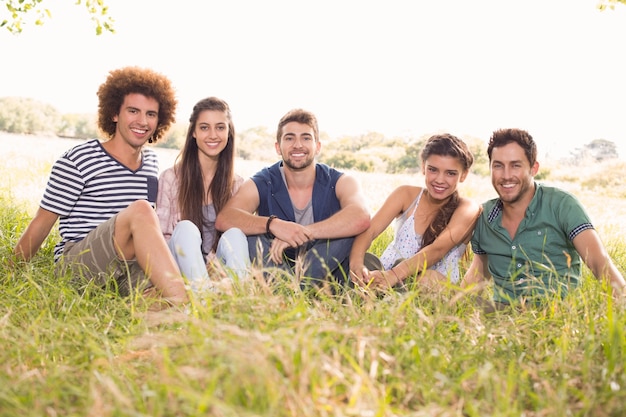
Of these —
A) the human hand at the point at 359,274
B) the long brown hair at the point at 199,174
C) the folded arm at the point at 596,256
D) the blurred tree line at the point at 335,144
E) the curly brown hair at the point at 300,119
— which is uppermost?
the blurred tree line at the point at 335,144

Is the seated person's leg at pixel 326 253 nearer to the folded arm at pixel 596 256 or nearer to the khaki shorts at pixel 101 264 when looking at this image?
the khaki shorts at pixel 101 264

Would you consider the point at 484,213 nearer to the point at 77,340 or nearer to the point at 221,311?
the point at 221,311

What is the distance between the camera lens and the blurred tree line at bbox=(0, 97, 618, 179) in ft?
84.9

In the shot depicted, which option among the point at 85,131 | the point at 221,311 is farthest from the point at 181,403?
the point at 85,131

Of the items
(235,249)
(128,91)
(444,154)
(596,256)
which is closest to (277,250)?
(235,249)

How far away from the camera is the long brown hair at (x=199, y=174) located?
4602 mm

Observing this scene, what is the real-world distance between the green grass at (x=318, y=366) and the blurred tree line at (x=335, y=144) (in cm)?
1870

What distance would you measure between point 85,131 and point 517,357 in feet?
116

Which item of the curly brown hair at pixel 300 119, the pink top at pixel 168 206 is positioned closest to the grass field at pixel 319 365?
the pink top at pixel 168 206

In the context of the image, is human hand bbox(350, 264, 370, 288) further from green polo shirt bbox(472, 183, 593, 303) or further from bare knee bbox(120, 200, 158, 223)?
bare knee bbox(120, 200, 158, 223)

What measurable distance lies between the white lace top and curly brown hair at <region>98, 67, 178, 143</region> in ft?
6.54

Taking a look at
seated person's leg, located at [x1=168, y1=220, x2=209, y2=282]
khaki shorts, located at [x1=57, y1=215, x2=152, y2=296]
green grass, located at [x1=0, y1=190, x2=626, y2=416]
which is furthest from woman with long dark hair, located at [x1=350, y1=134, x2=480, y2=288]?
khaki shorts, located at [x1=57, y1=215, x2=152, y2=296]

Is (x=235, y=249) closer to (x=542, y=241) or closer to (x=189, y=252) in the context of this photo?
(x=189, y=252)

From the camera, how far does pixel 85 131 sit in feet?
115
